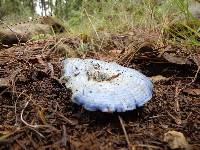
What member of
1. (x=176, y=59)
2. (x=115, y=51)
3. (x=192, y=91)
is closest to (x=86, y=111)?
(x=192, y=91)

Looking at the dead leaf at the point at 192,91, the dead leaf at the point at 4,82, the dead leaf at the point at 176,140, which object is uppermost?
the dead leaf at the point at 4,82

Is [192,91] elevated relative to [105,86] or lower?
lower

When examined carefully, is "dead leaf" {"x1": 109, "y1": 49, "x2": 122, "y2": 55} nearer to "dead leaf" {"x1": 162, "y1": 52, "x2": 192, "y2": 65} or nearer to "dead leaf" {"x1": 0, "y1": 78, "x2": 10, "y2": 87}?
"dead leaf" {"x1": 162, "y1": 52, "x2": 192, "y2": 65}

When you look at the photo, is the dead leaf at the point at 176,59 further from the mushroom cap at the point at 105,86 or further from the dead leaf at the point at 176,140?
the dead leaf at the point at 176,140

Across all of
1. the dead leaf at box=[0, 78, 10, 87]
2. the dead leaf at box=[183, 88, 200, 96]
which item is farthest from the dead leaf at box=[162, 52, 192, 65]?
the dead leaf at box=[0, 78, 10, 87]

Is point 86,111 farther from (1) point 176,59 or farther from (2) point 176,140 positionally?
(1) point 176,59

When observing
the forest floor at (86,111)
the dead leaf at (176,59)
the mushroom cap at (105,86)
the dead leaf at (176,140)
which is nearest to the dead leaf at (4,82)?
the forest floor at (86,111)

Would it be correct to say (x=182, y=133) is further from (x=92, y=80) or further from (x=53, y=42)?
(x=53, y=42)
